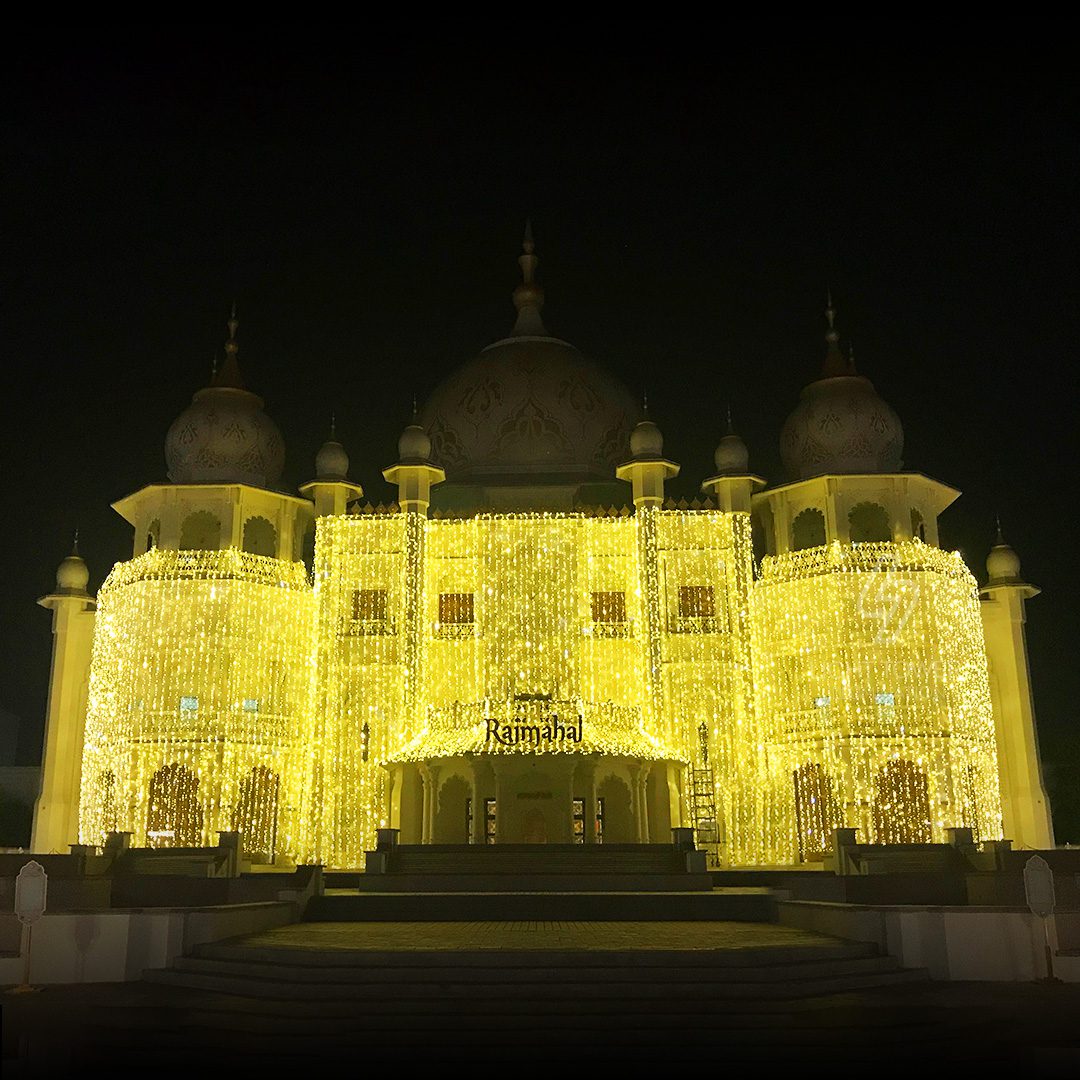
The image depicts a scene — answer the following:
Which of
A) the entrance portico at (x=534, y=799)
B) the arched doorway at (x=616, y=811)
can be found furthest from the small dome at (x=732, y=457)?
the arched doorway at (x=616, y=811)

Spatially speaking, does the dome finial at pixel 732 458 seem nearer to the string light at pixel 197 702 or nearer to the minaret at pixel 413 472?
the minaret at pixel 413 472

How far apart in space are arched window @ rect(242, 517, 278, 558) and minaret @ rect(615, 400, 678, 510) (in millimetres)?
9068

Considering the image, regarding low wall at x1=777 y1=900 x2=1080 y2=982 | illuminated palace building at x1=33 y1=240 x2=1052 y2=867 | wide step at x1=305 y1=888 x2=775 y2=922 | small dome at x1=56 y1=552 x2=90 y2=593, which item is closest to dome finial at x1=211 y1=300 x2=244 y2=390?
illuminated palace building at x1=33 y1=240 x2=1052 y2=867

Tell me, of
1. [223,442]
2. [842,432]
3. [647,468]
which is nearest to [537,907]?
[647,468]

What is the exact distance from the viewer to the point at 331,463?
100ft

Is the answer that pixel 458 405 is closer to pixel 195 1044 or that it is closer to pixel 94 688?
pixel 94 688

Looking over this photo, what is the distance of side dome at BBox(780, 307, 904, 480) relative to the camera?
30.2m

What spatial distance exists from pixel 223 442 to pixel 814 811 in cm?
1689

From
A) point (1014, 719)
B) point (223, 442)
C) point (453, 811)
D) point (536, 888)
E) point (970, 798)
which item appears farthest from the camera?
point (223, 442)

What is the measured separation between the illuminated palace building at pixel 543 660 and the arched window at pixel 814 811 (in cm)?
7

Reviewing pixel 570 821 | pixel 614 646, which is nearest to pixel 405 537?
pixel 614 646

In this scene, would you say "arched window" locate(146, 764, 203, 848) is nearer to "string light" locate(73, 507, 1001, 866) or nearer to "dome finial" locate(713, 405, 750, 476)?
"string light" locate(73, 507, 1001, 866)

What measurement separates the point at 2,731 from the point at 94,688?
1688 cm

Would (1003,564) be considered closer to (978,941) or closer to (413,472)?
(413,472)
